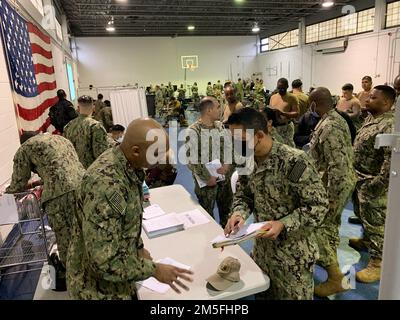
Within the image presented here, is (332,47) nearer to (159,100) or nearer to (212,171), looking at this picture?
(159,100)

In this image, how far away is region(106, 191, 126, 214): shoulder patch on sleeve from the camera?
1.11m

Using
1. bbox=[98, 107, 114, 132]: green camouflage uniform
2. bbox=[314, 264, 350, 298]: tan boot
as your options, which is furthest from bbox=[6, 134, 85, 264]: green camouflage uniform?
bbox=[98, 107, 114, 132]: green camouflage uniform

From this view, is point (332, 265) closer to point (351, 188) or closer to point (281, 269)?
point (351, 188)

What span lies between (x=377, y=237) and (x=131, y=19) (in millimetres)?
A: 13669

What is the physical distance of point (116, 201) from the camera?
1.13 meters

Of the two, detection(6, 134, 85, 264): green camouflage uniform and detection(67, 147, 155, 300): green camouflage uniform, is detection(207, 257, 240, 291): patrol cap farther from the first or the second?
detection(6, 134, 85, 264): green camouflage uniform

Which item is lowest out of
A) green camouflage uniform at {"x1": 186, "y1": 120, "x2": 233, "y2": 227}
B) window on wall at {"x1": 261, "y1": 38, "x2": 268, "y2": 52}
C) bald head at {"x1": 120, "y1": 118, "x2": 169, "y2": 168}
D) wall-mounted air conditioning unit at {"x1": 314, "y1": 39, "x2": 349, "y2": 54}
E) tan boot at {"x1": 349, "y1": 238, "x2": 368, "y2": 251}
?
tan boot at {"x1": 349, "y1": 238, "x2": 368, "y2": 251}

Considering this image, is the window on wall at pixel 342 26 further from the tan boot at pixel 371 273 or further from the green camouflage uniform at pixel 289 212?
the green camouflage uniform at pixel 289 212

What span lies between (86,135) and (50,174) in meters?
1.07

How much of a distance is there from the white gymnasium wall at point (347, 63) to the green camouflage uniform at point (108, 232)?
11.1 m

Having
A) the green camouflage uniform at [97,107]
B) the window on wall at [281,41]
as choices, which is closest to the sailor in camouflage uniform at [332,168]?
the green camouflage uniform at [97,107]

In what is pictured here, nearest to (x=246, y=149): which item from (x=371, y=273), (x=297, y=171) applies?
(x=297, y=171)

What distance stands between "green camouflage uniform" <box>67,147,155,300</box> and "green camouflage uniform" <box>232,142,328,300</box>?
2.17 feet
